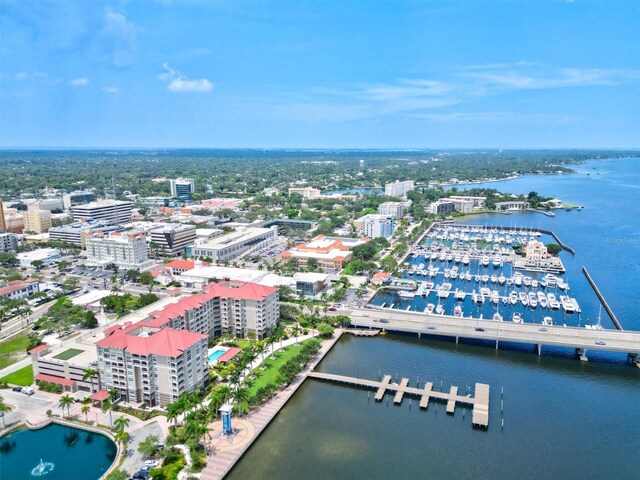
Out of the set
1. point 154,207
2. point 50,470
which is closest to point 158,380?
point 50,470

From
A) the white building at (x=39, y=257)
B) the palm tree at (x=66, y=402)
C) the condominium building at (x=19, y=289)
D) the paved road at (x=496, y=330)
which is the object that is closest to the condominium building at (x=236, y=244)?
the white building at (x=39, y=257)

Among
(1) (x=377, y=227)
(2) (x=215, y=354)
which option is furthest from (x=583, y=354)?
(1) (x=377, y=227)

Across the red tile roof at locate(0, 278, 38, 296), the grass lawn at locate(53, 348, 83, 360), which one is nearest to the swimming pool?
the grass lawn at locate(53, 348, 83, 360)

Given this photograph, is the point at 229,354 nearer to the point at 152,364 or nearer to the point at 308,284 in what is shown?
the point at 152,364

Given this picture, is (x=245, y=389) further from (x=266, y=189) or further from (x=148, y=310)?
(x=266, y=189)

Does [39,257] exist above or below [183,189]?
below

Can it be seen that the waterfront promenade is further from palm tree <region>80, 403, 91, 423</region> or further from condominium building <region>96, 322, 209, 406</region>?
palm tree <region>80, 403, 91, 423</region>
